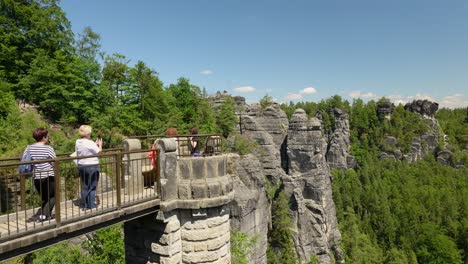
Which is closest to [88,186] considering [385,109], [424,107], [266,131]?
[266,131]

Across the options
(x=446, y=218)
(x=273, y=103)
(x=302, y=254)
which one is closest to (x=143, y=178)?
(x=302, y=254)

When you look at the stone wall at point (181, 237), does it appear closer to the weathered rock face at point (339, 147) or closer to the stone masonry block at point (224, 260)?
the stone masonry block at point (224, 260)

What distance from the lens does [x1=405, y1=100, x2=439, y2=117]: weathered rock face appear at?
78875 mm

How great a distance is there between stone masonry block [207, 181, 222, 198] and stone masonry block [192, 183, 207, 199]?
11 cm

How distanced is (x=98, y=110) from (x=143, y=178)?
14.7m

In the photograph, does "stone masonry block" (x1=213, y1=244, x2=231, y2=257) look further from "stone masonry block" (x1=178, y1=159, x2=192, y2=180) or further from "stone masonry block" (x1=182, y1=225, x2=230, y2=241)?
"stone masonry block" (x1=178, y1=159, x2=192, y2=180)

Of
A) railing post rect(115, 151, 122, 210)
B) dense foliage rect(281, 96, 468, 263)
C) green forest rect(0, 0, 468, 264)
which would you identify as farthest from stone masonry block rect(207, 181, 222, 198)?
dense foliage rect(281, 96, 468, 263)

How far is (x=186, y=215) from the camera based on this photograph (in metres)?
6.63

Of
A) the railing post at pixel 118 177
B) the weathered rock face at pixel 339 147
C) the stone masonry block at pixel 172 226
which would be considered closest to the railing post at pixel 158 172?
the stone masonry block at pixel 172 226

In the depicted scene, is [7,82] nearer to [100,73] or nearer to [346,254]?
[100,73]

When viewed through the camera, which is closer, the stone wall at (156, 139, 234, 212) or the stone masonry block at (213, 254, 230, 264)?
the stone wall at (156, 139, 234, 212)

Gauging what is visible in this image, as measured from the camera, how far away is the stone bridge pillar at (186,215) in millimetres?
6398

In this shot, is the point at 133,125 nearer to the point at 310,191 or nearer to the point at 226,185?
the point at 226,185

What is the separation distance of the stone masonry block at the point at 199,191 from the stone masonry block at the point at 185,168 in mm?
262
